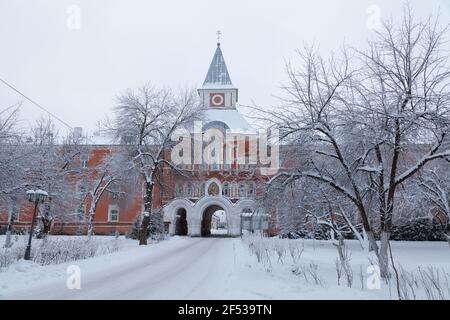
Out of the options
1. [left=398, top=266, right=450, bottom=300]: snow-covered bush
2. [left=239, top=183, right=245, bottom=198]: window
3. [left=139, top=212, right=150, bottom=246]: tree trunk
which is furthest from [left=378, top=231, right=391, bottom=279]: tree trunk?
[left=239, top=183, right=245, bottom=198]: window

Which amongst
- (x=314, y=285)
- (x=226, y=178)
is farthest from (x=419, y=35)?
(x=226, y=178)

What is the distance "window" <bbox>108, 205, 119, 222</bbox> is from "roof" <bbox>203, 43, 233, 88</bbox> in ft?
82.1

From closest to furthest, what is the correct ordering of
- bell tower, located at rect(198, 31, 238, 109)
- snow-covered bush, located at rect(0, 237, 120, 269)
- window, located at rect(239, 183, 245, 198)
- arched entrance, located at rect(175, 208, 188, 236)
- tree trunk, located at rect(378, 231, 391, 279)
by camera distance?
tree trunk, located at rect(378, 231, 391, 279)
snow-covered bush, located at rect(0, 237, 120, 269)
arched entrance, located at rect(175, 208, 188, 236)
window, located at rect(239, 183, 245, 198)
bell tower, located at rect(198, 31, 238, 109)

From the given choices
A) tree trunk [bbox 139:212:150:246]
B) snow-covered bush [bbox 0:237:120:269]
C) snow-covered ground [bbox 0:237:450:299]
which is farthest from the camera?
tree trunk [bbox 139:212:150:246]

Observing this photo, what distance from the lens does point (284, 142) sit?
12.0 meters

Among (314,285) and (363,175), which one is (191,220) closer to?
(363,175)

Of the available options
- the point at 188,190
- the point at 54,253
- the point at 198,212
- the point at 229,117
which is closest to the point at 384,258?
the point at 54,253

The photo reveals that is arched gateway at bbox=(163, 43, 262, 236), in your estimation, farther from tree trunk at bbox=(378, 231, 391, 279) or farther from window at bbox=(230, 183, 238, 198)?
tree trunk at bbox=(378, 231, 391, 279)

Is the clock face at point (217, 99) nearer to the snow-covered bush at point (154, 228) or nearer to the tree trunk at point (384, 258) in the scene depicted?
the snow-covered bush at point (154, 228)

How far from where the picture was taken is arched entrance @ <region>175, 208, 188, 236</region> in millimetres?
42469

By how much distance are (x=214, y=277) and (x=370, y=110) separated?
22.9 ft

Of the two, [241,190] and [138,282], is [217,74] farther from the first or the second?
[138,282]
